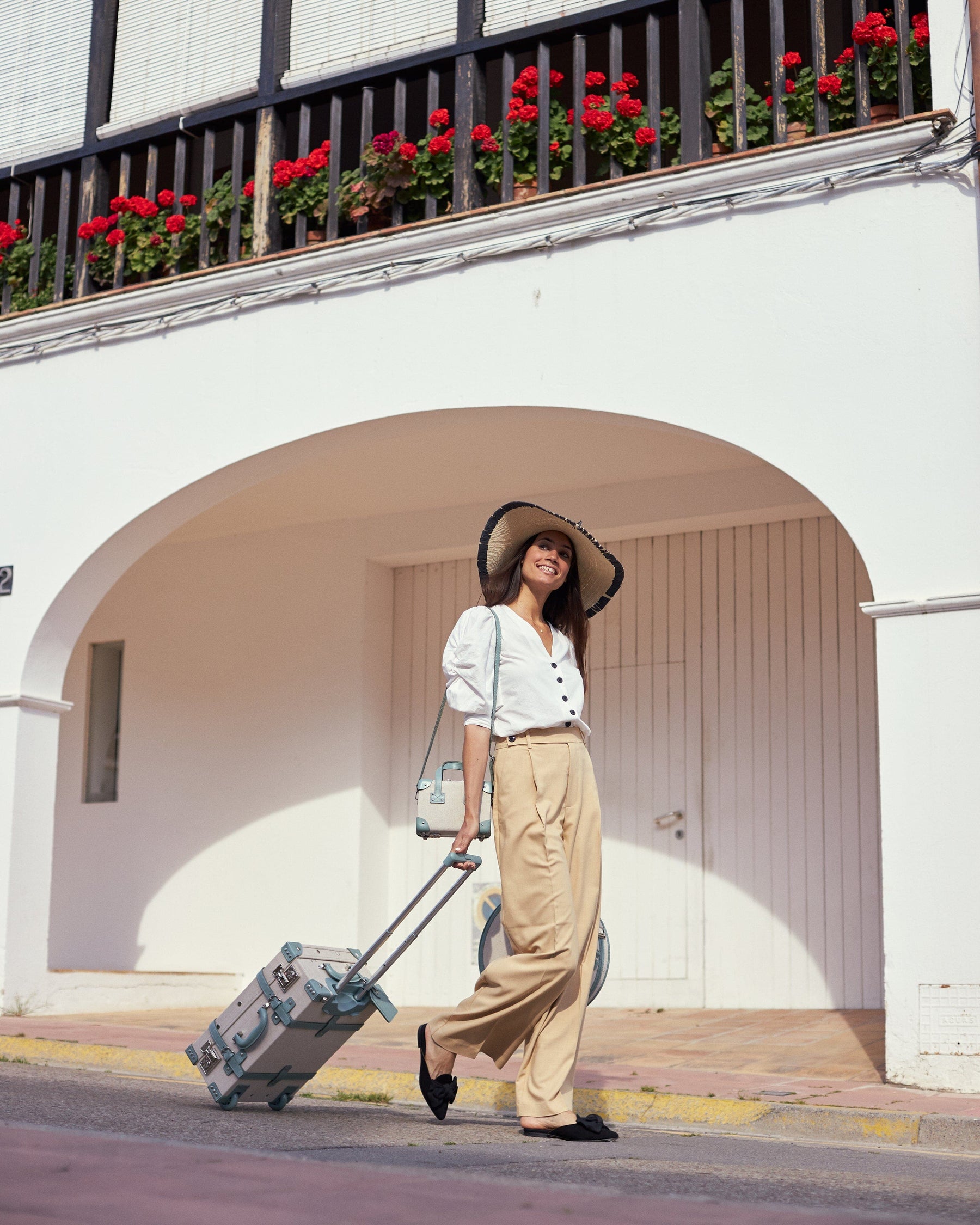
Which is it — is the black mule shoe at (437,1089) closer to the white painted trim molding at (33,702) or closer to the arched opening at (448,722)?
the arched opening at (448,722)

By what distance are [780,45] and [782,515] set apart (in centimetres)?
279

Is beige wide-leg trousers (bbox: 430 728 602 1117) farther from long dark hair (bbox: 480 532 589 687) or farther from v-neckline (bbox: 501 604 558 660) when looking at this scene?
long dark hair (bbox: 480 532 589 687)

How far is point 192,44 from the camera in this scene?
28.3ft

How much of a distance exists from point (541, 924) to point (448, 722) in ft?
18.0

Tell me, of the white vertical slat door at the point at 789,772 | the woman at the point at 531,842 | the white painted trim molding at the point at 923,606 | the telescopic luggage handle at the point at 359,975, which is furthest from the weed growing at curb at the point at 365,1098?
the white vertical slat door at the point at 789,772

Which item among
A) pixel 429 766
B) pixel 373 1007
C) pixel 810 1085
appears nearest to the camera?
pixel 373 1007

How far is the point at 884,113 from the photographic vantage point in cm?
665

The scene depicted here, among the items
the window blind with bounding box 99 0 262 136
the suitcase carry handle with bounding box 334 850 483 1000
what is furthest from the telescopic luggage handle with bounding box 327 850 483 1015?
the window blind with bounding box 99 0 262 136

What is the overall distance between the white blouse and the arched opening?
252 cm

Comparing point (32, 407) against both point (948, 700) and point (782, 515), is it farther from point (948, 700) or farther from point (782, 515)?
point (948, 700)

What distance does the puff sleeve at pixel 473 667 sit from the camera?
4469 millimetres

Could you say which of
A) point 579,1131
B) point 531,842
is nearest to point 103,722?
point 531,842

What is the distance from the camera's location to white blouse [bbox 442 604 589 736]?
448cm

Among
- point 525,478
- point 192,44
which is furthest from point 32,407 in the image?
point 525,478
